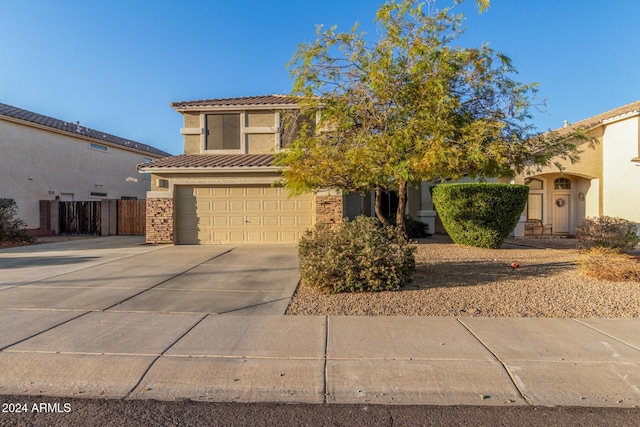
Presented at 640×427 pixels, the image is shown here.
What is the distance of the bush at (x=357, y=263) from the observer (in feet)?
Result: 20.7

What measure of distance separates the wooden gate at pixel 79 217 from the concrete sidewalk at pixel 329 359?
15.3 m

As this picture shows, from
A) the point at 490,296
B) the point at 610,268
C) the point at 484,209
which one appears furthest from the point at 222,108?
the point at 610,268

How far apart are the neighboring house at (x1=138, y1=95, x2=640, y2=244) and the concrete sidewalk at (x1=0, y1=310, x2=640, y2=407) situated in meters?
8.02

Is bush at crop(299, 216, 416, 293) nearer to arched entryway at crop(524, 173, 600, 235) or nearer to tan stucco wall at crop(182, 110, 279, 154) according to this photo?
tan stucco wall at crop(182, 110, 279, 154)

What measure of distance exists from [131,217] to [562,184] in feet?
67.2

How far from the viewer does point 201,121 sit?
15.0 m

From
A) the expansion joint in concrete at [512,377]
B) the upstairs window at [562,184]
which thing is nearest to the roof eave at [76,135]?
the expansion joint in concrete at [512,377]

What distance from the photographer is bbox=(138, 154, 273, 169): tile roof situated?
42.2ft

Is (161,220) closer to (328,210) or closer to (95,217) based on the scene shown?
(328,210)

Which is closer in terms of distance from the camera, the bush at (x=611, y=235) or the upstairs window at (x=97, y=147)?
the bush at (x=611, y=235)

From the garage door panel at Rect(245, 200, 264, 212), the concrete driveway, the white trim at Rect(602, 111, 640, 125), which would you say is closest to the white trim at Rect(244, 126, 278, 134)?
the garage door panel at Rect(245, 200, 264, 212)

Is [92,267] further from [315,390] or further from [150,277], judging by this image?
[315,390]

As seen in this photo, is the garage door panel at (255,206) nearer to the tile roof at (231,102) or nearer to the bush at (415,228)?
the tile roof at (231,102)

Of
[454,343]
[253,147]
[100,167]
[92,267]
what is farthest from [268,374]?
[100,167]
